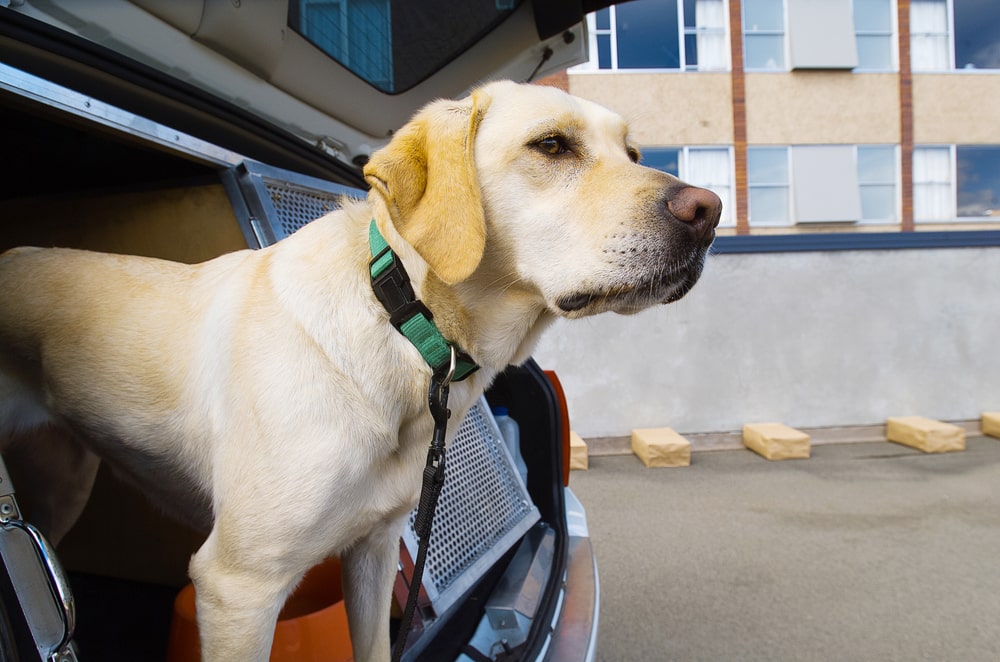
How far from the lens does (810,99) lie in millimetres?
11414

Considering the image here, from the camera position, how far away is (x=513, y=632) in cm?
166

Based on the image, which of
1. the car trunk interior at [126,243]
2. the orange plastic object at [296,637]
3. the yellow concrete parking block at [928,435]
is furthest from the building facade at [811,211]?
the orange plastic object at [296,637]

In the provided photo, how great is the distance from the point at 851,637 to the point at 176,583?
9.89ft

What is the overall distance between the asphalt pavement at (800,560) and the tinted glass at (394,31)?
2813mm

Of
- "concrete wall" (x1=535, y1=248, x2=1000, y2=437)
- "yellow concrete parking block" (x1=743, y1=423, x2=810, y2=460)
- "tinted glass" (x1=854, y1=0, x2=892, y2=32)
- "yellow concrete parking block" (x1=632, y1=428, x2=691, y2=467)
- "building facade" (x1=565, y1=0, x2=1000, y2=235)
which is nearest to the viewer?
"yellow concrete parking block" (x1=632, y1=428, x2=691, y2=467)

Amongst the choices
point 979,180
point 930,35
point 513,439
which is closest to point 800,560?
point 513,439

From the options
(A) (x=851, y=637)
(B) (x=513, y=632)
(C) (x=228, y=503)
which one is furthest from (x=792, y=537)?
(C) (x=228, y=503)

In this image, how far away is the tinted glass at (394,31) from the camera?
235cm

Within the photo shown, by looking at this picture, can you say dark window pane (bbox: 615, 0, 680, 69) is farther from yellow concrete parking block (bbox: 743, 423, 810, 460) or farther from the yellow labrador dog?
the yellow labrador dog

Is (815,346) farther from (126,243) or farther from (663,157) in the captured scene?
(126,243)

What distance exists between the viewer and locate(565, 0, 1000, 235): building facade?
1109 cm

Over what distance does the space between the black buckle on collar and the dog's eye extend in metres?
0.42

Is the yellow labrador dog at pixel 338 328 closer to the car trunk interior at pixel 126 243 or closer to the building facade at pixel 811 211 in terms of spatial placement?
the car trunk interior at pixel 126 243

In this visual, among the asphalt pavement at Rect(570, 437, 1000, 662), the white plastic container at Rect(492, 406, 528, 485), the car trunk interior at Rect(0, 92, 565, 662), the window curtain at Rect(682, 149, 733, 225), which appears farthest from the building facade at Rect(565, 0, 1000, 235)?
the car trunk interior at Rect(0, 92, 565, 662)
